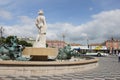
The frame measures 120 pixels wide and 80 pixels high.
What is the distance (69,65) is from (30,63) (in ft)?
8.21

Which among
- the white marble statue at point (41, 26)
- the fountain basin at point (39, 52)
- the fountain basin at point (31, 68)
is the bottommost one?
the fountain basin at point (31, 68)

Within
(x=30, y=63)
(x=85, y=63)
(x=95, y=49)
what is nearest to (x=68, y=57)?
(x=85, y=63)

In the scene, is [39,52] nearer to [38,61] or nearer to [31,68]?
[38,61]

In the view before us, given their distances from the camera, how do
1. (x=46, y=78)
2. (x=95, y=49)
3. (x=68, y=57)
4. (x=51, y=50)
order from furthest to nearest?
(x=95, y=49)
(x=68, y=57)
(x=51, y=50)
(x=46, y=78)

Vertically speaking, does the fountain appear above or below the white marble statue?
below

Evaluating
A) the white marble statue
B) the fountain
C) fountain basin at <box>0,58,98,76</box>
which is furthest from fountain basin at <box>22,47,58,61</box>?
the white marble statue

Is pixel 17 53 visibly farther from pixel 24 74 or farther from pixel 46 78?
pixel 46 78

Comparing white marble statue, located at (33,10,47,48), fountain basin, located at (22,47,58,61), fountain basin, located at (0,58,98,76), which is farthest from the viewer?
white marble statue, located at (33,10,47,48)

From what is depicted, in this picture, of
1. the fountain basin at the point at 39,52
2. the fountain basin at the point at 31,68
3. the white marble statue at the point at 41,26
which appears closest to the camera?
the fountain basin at the point at 31,68

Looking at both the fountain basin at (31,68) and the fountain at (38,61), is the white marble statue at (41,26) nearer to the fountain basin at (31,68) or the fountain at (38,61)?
the fountain at (38,61)

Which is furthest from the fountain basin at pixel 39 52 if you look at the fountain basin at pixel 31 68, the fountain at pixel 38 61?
the fountain basin at pixel 31 68

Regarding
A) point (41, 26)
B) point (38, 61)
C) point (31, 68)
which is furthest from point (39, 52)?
point (41, 26)

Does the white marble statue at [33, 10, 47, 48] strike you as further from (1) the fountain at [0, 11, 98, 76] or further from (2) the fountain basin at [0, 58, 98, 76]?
(2) the fountain basin at [0, 58, 98, 76]

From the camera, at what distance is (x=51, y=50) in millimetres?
15984
